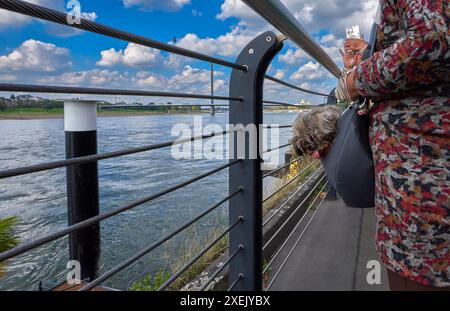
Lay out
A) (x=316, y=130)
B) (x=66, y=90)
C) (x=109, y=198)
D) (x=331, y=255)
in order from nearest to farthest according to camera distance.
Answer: (x=66, y=90) → (x=316, y=130) → (x=331, y=255) → (x=109, y=198)

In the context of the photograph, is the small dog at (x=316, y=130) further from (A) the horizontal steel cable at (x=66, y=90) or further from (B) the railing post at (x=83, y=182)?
(B) the railing post at (x=83, y=182)

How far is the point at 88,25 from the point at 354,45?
90 cm

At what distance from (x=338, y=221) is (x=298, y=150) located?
197 cm

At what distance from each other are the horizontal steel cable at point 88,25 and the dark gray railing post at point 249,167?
356 mm

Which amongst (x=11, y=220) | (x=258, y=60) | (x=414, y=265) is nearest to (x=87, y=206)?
(x=11, y=220)

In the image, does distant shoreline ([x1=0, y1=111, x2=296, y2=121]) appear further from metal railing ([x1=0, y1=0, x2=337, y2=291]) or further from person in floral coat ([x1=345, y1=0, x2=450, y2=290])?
person in floral coat ([x1=345, y1=0, x2=450, y2=290])

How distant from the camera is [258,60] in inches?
54.7

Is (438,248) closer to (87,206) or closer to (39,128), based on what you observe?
(39,128)

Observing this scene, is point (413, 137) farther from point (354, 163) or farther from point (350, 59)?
point (350, 59)

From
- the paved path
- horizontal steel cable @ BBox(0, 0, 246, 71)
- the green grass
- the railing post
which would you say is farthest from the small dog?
the green grass

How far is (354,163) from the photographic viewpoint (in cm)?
100

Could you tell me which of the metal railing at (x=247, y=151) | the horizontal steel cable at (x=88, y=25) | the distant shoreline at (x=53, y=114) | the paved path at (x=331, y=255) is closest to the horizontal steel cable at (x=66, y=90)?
the metal railing at (x=247, y=151)

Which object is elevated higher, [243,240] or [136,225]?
[243,240]

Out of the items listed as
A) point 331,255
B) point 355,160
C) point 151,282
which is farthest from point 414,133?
point 151,282
